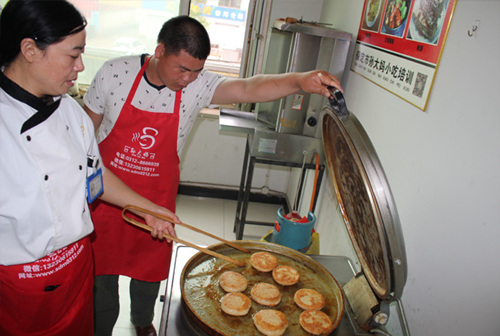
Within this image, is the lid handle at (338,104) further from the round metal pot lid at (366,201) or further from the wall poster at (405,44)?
the wall poster at (405,44)

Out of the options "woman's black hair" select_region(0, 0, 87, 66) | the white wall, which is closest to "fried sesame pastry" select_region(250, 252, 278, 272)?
the white wall

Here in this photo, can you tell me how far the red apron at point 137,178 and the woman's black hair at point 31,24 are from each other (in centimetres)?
75

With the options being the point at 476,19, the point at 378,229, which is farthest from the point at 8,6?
the point at 476,19

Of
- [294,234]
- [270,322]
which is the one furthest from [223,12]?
[270,322]

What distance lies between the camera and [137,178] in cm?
196

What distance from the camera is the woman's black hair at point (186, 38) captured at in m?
1.74

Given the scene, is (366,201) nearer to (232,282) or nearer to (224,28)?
(232,282)

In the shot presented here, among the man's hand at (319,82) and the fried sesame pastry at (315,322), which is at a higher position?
the man's hand at (319,82)

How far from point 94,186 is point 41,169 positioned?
0.29m

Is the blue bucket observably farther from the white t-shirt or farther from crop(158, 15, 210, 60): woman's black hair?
crop(158, 15, 210, 60): woman's black hair

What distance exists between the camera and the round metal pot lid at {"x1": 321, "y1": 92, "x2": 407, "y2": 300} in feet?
3.39

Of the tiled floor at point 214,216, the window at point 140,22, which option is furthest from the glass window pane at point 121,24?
the tiled floor at point 214,216

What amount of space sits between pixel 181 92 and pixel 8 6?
908 millimetres

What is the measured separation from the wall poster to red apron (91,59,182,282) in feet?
3.64
